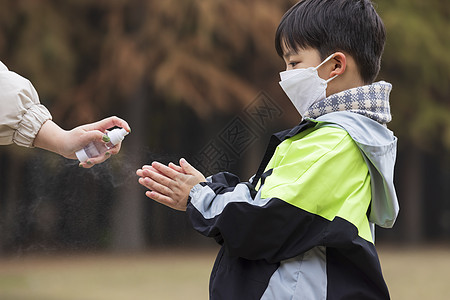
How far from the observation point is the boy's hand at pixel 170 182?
203cm

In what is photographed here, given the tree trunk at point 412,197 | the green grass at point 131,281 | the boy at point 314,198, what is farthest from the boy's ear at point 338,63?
the tree trunk at point 412,197

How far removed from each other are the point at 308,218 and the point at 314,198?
62 mm

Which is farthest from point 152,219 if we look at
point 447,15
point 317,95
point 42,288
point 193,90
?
point 447,15

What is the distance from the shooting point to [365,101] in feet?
6.81

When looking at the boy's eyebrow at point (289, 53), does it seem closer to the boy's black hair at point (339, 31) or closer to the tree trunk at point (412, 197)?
the boy's black hair at point (339, 31)

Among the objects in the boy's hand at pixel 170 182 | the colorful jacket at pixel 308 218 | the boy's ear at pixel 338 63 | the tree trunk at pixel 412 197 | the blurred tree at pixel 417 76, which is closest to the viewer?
the colorful jacket at pixel 308 218

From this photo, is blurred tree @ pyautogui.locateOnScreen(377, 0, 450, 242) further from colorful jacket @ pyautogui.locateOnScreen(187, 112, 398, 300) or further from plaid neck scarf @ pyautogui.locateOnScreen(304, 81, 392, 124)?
colorful jacket @ pyautogui.locateOnScreen(187, 112, 398, 300)

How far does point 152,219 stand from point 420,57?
36.8 feet

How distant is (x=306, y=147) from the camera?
1.93 metres

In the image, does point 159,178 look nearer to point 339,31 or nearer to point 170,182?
point 170,182

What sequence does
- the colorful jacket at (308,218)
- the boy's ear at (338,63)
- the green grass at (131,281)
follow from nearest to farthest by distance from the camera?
the colorful jacket at (308,218) → the boy's ear at (338,63) → the green grass at (131,281)

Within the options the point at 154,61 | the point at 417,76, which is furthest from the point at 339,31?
the point at 417,76

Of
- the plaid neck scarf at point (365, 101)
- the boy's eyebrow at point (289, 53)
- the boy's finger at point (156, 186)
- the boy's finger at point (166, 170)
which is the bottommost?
the boy's finger at point (156, 186)

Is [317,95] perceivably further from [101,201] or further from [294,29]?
[101,201]
